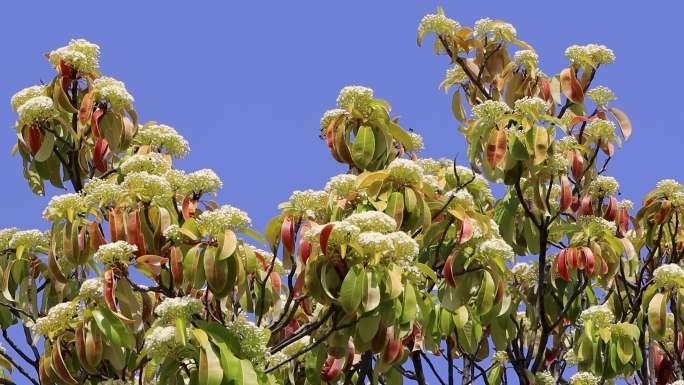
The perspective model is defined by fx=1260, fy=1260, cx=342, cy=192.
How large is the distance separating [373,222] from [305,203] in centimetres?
90

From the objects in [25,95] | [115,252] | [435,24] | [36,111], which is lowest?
[115,252]

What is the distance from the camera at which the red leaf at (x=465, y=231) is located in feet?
20.9

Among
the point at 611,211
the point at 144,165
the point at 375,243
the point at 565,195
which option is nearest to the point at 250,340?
the point at 375,243

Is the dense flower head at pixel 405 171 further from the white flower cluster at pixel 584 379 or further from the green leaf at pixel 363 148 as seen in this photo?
the white flower cluster at pixel 584 379

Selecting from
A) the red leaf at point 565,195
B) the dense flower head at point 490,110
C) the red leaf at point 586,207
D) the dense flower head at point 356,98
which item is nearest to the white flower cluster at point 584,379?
the red leaf at point 565,195

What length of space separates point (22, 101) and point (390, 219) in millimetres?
3023

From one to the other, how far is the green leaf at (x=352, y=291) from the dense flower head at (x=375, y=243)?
0.11m

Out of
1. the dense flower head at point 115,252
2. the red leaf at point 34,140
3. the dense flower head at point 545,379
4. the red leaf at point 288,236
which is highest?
the red leaf at point 34,140

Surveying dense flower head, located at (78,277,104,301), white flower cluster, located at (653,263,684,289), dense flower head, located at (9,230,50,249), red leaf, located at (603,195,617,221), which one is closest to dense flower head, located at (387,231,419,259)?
dense flower head, located at (78,277,104,301)

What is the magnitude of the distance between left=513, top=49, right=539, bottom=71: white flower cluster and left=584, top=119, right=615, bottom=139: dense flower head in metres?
0.67

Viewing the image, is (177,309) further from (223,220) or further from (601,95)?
(601,95)

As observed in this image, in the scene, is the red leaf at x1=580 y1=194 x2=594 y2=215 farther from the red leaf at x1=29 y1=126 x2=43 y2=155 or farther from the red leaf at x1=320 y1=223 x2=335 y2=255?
the red leaf at x1=29 y1=126 x2=43 y2=155

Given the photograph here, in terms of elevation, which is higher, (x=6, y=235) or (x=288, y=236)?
(x=6, y=235)

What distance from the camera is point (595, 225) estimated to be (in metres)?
7.68
